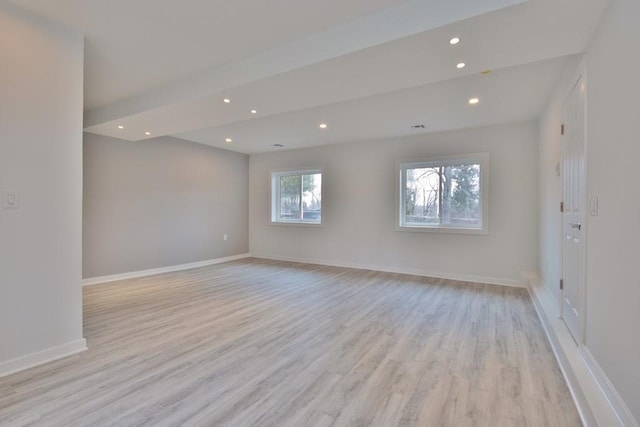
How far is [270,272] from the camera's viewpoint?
557 centimetres

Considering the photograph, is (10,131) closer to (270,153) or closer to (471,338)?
(471,338)

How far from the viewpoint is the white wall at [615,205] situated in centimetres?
141

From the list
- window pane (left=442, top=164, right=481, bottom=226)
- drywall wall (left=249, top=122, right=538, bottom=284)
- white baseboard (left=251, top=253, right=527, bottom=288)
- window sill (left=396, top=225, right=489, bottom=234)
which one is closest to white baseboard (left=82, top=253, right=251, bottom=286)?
drywall wall (left=249, top=122, right=538, bottom=284)

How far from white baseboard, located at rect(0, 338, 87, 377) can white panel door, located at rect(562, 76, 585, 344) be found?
3766mm

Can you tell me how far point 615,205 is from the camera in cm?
163

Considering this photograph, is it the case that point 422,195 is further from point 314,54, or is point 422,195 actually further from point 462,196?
point 314,54

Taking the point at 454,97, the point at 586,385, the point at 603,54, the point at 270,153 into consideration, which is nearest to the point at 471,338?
the point at 586,385

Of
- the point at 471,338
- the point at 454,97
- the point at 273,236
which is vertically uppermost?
the point at 454,97

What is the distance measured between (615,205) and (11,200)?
12.3 ft

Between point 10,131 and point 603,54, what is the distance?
3923 millimetres

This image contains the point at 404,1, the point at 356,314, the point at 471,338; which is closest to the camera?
the point at 404,1

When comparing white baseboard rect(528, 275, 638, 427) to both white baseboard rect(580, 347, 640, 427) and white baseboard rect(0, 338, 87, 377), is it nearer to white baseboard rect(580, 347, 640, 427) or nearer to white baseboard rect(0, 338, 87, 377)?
white baseboard rect(580, 347, 640, 427)

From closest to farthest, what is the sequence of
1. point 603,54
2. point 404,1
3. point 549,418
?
point 549,418, point 603,54, point 404,1

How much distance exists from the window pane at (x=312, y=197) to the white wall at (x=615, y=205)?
4868 mm
